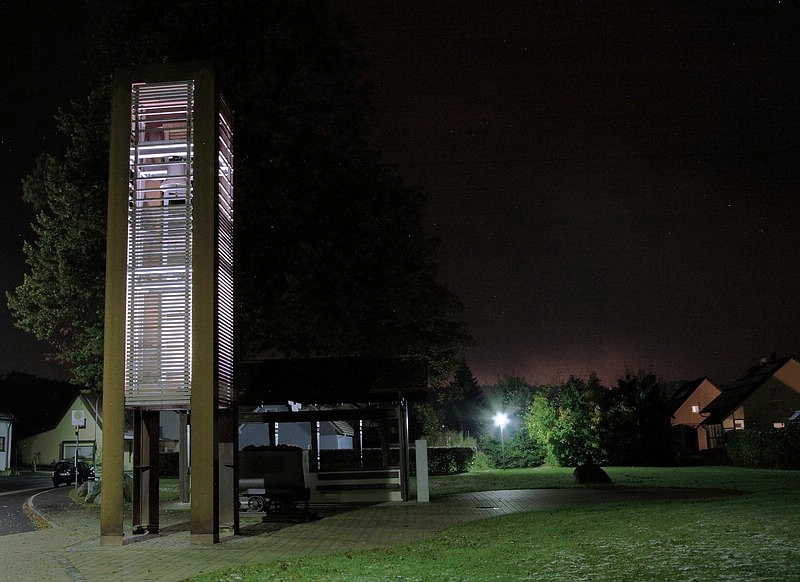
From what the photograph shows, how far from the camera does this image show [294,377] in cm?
2297

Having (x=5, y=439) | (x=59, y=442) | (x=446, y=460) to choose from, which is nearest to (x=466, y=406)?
(x=59, y=442)

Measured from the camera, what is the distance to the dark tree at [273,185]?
74.2ft

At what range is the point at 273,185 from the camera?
22.7m

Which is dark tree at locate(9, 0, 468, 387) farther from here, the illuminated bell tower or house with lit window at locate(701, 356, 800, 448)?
house with lit window at locate(701, 356, 800, 448)

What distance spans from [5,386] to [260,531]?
8412cm

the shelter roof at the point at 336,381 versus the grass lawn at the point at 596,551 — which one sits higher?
the shelter roof at the point at 336,381

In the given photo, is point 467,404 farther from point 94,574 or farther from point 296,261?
point 94,574

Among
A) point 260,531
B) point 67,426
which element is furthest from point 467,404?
point 260,531

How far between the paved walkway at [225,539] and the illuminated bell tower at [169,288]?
75 cm

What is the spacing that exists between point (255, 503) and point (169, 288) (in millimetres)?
6574

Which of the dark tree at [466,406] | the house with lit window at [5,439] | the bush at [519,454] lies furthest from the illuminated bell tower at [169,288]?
the dark tree at [466,406]

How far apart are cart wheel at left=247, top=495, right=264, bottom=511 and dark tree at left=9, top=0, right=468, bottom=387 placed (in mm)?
5469

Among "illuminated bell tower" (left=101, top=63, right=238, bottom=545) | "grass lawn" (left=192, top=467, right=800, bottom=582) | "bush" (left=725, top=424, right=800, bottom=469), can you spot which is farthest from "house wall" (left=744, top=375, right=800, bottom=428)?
"illuminated bell tower" (left=101, top=63, right=238, bottom=545)

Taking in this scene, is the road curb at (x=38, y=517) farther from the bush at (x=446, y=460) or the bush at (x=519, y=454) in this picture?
the bush at (x=519, y=454)
